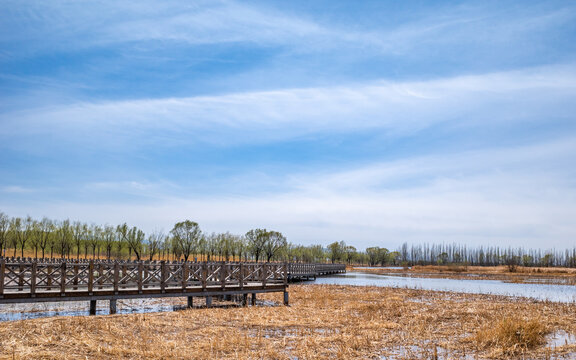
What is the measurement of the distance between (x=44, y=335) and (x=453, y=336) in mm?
12821

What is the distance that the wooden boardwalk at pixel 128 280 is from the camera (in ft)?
60.9

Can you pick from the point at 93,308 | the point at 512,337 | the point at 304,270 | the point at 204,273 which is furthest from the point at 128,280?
the point at 304,270

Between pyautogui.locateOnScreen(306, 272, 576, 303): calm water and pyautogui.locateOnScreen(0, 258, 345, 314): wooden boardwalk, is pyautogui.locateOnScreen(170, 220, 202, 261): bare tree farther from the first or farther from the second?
pyautogui.locateOnScreen(0, 258, 345, 314): wooden boardwalk

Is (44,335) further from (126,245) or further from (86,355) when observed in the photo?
(126,245)

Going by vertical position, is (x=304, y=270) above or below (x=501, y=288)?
above

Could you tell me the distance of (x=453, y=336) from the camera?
590 inches

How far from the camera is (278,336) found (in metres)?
14.7

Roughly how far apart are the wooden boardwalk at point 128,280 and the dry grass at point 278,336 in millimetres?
1988

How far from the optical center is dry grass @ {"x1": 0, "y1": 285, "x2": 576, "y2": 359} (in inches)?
471

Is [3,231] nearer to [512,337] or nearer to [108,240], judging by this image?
[108,240]

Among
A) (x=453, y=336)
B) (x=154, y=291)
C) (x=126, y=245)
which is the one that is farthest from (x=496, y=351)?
(x=126, y=245)

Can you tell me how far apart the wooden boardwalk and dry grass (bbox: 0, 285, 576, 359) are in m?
1.99

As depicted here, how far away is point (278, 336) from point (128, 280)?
9.04 metres

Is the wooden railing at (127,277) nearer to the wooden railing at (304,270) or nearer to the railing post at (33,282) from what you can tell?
the railing post at (33,282)
